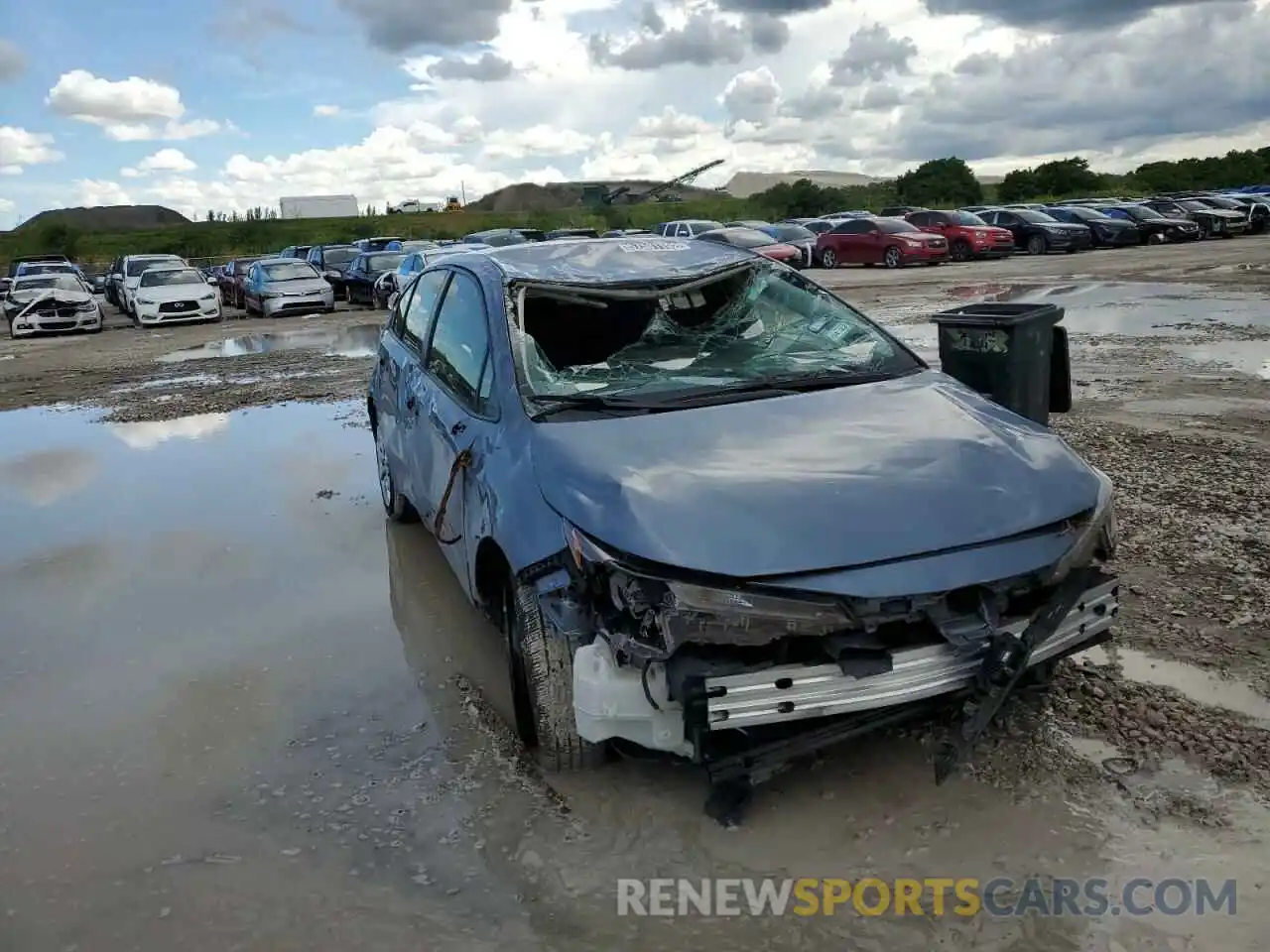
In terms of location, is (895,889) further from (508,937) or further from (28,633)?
(28,633)

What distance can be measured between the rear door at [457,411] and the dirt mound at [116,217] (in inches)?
4649

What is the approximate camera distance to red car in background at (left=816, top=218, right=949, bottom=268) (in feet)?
94.1

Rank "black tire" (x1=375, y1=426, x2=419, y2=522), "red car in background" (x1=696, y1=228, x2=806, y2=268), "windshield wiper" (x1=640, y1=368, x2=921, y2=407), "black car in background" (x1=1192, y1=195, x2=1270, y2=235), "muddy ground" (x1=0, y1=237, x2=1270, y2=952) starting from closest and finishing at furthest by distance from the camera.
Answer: "muddy ground" (x1=0, y1=237, x2=1270, y2=952)
"windshield wiper" (x1=640, y1=368, x2=921, y2=407)
"black tire" (x1=375, y1=426, x2=419, y2=522)
"red car in background" (x1=696, y1=228, x2=806, y2=268)
"black car in background" (x1=1192, y1=195, x2=1270, y2=235)

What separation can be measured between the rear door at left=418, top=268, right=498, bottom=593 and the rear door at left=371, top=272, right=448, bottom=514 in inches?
8.0

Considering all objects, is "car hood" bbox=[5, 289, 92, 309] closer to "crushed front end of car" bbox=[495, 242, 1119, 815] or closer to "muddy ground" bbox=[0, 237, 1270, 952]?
"muddy ground" bbox=[0, 237, 1270, 952]

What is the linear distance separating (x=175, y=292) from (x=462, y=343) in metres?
20.0

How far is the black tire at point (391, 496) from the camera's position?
20.6ft

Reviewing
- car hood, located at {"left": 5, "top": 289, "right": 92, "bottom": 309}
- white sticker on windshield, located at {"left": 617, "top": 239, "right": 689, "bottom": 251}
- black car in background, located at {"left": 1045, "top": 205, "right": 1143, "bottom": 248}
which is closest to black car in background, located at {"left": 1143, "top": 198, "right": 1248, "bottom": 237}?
black car in background, located at {"left": 1045, "top": 205, "right": 1143, "bottom": 248}

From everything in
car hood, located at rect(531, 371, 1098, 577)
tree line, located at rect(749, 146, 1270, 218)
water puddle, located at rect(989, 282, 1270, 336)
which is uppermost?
tree line, located at rect(749, 146, 1270, 218)

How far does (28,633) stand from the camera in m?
5.08

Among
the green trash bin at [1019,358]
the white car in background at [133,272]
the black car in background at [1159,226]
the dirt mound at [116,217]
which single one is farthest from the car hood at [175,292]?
the dirt mound at [116,217]

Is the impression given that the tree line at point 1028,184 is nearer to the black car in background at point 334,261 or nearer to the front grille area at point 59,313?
the black car in background at point 334,261

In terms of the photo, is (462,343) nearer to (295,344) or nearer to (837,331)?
(837,331)

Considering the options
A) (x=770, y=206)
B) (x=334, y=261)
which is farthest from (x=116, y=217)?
(x=334, y=261)
